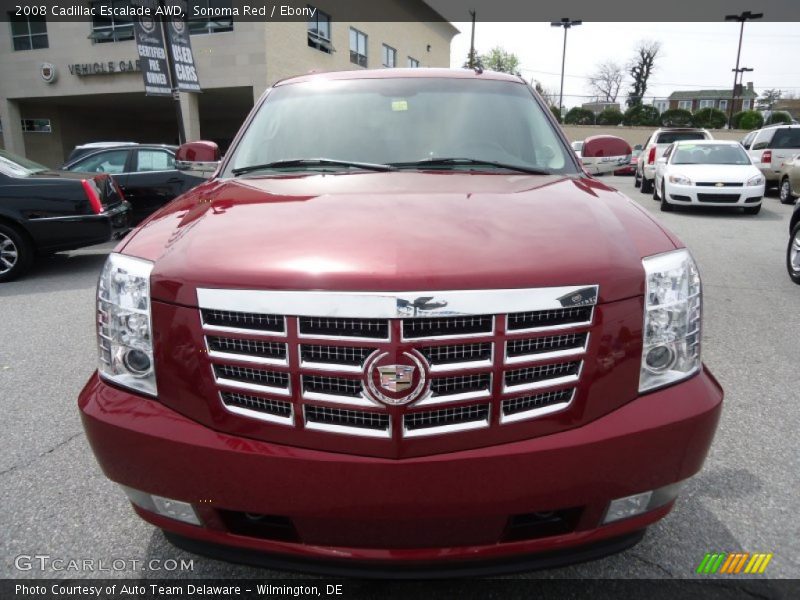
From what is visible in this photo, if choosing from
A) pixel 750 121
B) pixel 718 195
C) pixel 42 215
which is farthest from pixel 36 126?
pixel 750 121

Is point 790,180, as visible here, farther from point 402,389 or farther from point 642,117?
point 642,117

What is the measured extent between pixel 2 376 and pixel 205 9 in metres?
22.6

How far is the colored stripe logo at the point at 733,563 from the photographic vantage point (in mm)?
2146

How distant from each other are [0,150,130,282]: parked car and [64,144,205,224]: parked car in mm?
2714

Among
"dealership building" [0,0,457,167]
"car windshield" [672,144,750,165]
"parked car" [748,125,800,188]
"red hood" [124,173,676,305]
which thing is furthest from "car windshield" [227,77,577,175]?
"dealership building" [0,0,457,167]

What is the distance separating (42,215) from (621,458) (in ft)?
24.1

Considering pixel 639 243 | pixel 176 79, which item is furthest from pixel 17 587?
pixel 176 79

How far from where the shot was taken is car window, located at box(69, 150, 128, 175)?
10.2m

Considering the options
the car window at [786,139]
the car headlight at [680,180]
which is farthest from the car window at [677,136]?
the car headlight at [680,180]

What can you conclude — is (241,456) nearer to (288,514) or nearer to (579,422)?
(288,514)

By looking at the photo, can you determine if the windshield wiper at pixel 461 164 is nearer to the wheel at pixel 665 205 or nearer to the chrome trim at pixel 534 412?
the chrome trim at pixel 534 412

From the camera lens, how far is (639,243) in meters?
1.82

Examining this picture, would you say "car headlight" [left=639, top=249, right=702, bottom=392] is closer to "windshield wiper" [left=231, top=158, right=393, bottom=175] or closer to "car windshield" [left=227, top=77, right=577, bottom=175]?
"car windshield" [left=227, top=77, right=577, bottom=175]

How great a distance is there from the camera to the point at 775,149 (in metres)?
16.1
